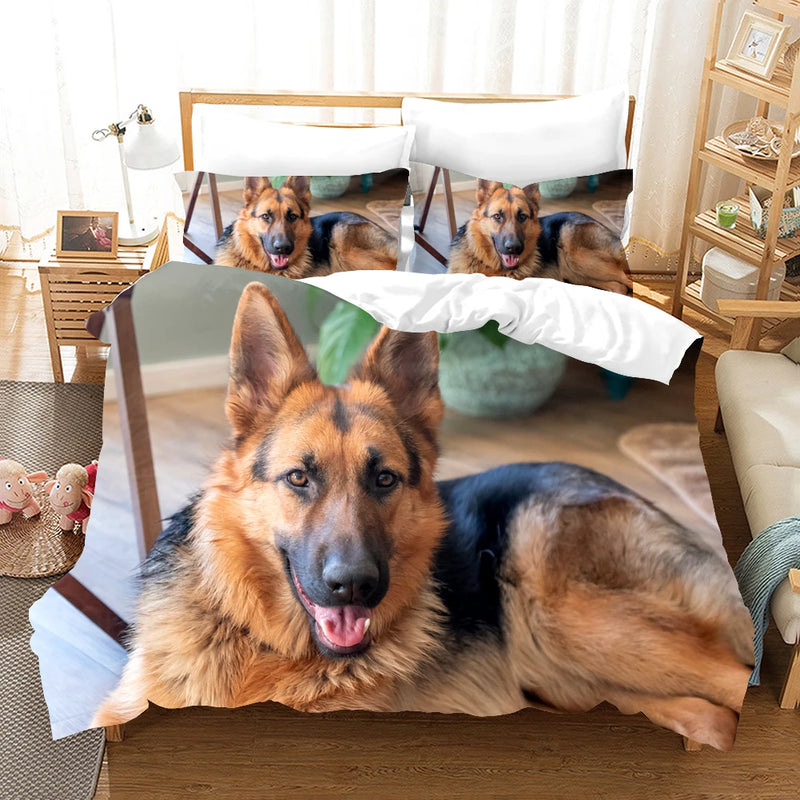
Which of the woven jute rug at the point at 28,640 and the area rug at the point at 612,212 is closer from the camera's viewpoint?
the woven jute rug at the point at 28,640

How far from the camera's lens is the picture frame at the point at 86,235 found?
10.8 ft

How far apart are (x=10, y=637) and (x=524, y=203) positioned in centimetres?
178

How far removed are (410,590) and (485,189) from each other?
1.35 metres

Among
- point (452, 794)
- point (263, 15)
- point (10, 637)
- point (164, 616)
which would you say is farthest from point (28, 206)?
point (452, 794)

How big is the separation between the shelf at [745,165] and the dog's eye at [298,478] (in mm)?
1861

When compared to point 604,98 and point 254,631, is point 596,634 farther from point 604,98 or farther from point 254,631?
point 604,98

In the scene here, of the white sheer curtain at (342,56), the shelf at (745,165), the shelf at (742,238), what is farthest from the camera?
the white sheer curtain at (342,56)

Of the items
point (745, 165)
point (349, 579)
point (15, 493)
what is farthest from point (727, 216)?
point (15, 493)

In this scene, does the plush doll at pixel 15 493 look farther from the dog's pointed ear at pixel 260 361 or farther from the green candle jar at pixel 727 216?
the green candle jar at pixel 727 216

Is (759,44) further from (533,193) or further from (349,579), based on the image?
(349,579)

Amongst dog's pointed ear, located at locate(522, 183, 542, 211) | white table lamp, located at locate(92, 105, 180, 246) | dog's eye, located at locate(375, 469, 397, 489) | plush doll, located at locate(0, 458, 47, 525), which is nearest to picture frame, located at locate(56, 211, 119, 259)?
white table lamp, located at locate(92, 105, 180, 246)

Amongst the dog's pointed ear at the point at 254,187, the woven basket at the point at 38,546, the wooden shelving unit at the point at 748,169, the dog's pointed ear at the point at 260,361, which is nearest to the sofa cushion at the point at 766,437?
the wooden shelving unit at the point at 748,169

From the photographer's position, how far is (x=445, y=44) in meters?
3.68

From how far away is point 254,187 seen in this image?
9.75 feet
